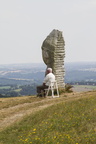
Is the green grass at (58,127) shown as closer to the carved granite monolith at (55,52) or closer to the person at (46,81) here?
the person at (46,81)

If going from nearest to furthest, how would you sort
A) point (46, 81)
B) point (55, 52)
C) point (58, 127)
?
point (58, 127)
point (46, 81)
point (55, 52)

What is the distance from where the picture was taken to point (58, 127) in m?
11.8

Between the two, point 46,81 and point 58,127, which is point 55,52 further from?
point 58,127

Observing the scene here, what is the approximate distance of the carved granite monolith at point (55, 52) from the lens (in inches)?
987

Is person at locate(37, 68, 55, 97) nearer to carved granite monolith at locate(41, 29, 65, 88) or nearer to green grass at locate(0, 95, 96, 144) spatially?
carved granite monolith at locate(41, 29, 65, 88)

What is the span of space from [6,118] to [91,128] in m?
5.81

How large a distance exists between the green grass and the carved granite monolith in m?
10.2

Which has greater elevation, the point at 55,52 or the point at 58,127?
the point at 55,52

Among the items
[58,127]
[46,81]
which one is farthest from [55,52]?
[58,127]

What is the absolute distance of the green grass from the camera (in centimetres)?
1014

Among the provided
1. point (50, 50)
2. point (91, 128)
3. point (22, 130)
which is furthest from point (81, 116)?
point (50, 50)

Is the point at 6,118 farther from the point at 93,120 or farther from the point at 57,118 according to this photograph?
the point at 93,120

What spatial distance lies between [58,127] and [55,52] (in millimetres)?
13804

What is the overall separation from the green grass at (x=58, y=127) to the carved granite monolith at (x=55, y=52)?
1019 cm
